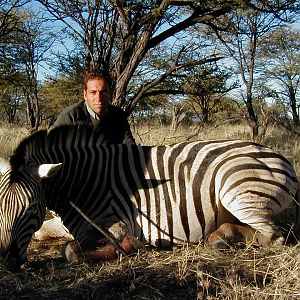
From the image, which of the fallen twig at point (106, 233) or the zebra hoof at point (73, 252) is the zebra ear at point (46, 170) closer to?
the fallen twig at point (106, 233)

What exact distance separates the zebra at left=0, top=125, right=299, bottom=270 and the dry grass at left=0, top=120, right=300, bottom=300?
0.66 feet

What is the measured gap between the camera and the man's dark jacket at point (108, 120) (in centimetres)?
398

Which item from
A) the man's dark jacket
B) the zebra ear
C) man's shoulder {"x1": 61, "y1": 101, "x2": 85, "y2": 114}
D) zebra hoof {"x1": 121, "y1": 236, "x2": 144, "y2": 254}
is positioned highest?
man's shoulder {"x1": 61, "y1": 101, "x2": 85, "y2": 114}

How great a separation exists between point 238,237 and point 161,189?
0.61 meters

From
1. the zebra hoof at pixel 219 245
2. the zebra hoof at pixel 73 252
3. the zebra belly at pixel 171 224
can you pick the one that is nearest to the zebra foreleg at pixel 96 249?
the zebra hoof at pixel 73 252

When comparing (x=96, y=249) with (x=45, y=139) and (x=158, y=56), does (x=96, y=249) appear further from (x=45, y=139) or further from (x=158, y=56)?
(x=158, y=56)

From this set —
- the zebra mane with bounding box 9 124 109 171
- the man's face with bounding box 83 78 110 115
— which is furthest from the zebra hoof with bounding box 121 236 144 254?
the man's face with bounding box 83 78 110 115

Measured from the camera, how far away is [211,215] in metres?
3.17

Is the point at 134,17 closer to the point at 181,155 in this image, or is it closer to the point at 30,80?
the point at 181,155

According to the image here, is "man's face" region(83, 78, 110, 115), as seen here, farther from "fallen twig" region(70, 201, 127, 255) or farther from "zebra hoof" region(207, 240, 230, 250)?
"zebra hoof" region(207, 240, 230, 250)

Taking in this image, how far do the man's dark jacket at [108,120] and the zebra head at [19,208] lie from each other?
1136 mm

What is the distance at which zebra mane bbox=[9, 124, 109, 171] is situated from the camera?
2887 mm

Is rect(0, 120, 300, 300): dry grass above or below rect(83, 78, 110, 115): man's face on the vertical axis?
below

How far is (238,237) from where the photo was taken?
120 inches
